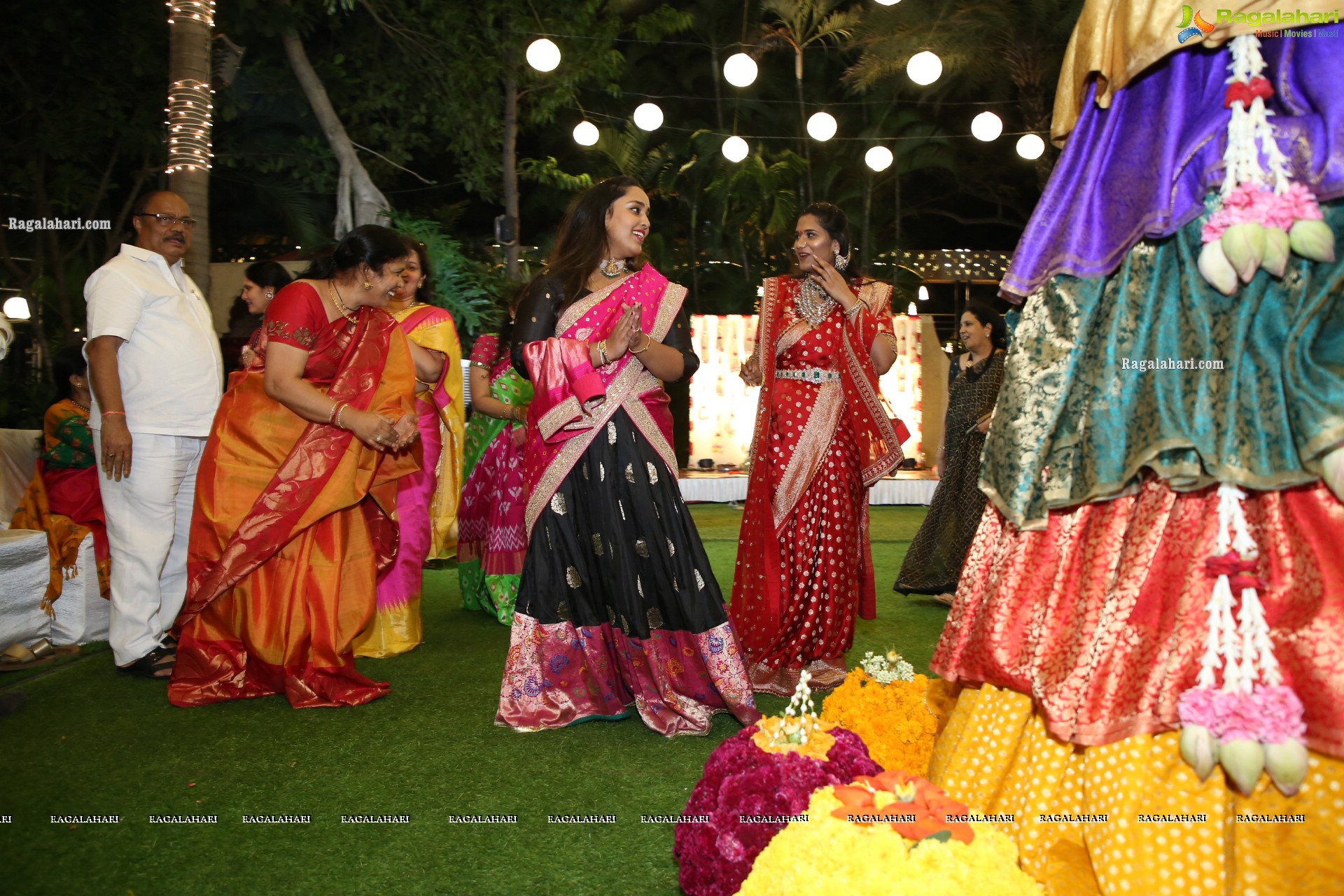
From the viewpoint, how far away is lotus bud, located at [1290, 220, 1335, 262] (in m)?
1.91

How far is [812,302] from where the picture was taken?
437 centimetres

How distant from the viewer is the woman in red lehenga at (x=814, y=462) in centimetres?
422

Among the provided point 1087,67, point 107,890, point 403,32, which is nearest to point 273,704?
point 107,890

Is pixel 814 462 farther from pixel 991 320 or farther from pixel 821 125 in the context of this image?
pixel 821 125

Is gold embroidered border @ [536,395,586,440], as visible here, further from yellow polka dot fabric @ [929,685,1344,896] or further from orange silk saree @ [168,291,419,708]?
yellow polka dot fabric @ [929,685,1344,896]

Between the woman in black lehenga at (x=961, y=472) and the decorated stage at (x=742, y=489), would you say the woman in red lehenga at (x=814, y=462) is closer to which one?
the woman in black lehenga at (x=961, y=472)

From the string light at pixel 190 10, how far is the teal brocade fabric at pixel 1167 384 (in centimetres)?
580

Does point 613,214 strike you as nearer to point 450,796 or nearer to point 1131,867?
point 450,796

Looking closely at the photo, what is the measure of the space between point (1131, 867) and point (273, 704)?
3152mm

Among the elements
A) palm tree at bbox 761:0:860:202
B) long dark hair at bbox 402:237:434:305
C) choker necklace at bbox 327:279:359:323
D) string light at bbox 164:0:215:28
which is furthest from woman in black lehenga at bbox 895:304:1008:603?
palm tree at bbox 761:0:860:202

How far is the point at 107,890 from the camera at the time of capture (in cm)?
235

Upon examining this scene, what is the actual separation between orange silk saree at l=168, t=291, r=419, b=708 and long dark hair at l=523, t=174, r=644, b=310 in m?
0.98

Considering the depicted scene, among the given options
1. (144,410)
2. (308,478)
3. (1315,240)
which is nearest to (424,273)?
(144,410)

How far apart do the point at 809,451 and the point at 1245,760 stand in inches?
101
